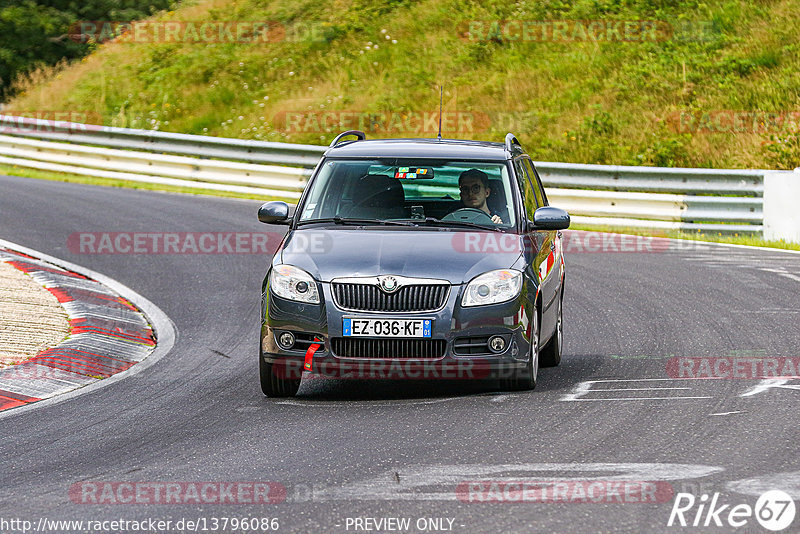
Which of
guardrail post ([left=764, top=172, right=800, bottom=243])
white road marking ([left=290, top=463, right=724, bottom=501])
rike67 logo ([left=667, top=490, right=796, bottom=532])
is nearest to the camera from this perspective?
rike67 logo ([left=667, top=490, right=796, bottom=532])

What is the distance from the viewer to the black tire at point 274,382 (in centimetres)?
858

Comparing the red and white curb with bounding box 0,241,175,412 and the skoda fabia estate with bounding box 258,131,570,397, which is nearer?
Result: the skoda fabia estate with bounding box 258,131,570,397

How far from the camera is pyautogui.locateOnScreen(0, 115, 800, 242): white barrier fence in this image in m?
18.8

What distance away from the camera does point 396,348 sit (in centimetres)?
816

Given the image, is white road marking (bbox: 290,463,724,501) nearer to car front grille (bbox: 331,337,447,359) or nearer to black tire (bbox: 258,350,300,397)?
car front grille (bbox: 331,337,447,359)

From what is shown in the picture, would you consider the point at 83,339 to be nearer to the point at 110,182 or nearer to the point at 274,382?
the point at 274,382

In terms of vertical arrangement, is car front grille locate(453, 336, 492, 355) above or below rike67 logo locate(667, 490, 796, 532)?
above

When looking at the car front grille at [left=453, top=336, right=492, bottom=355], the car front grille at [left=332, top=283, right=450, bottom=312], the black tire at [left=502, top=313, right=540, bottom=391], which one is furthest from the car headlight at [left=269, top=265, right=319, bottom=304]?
the black tire at [left=502, top=313, right=540, bottom=391]

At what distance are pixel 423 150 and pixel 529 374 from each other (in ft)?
7.03
